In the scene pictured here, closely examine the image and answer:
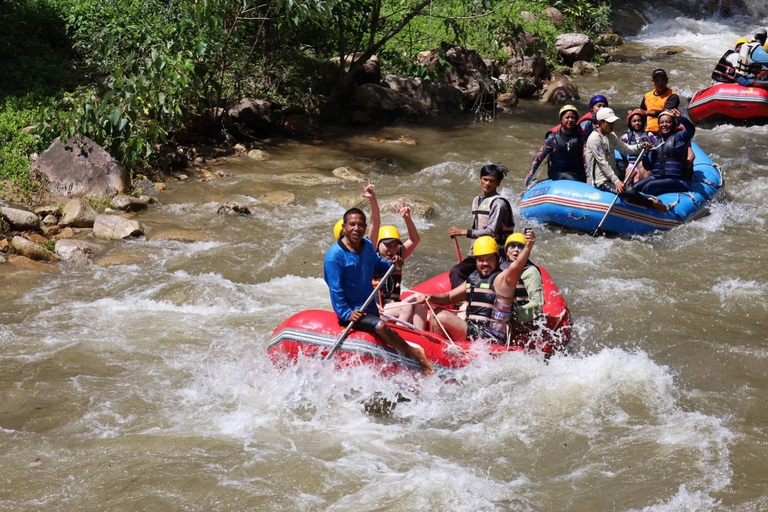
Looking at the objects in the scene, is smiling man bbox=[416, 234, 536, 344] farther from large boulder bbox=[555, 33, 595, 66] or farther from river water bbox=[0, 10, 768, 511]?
large boulder bbox=[555, 33, 595, 66]

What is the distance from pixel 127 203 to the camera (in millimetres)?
9531

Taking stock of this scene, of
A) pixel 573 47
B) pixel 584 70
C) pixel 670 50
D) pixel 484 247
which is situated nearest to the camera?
pixel 484 247

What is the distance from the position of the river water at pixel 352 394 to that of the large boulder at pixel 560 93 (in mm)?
6714

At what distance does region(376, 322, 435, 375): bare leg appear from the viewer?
18.2 ft

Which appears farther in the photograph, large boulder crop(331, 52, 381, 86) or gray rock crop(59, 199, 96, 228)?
large boulder crop(331, 52, 381, 86)

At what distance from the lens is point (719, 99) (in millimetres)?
13422

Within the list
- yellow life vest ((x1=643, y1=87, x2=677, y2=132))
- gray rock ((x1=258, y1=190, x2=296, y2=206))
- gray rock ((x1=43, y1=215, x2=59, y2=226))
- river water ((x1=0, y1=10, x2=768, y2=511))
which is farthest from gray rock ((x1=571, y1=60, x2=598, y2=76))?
gray rock ((x1=43, y1=215, x2=59, y2=226))

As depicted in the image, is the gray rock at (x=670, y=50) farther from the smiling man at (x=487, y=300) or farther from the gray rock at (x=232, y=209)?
the smiling man at (x=487, y=300)

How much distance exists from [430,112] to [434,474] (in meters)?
10.3

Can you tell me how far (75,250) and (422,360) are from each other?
4260 mm

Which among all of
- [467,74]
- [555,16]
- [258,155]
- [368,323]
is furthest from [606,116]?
[555,16]

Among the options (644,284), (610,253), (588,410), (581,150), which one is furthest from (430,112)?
(588,410)

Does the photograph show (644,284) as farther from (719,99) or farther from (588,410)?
(719,99)

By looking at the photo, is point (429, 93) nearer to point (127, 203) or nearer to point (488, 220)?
point (127, 203)
